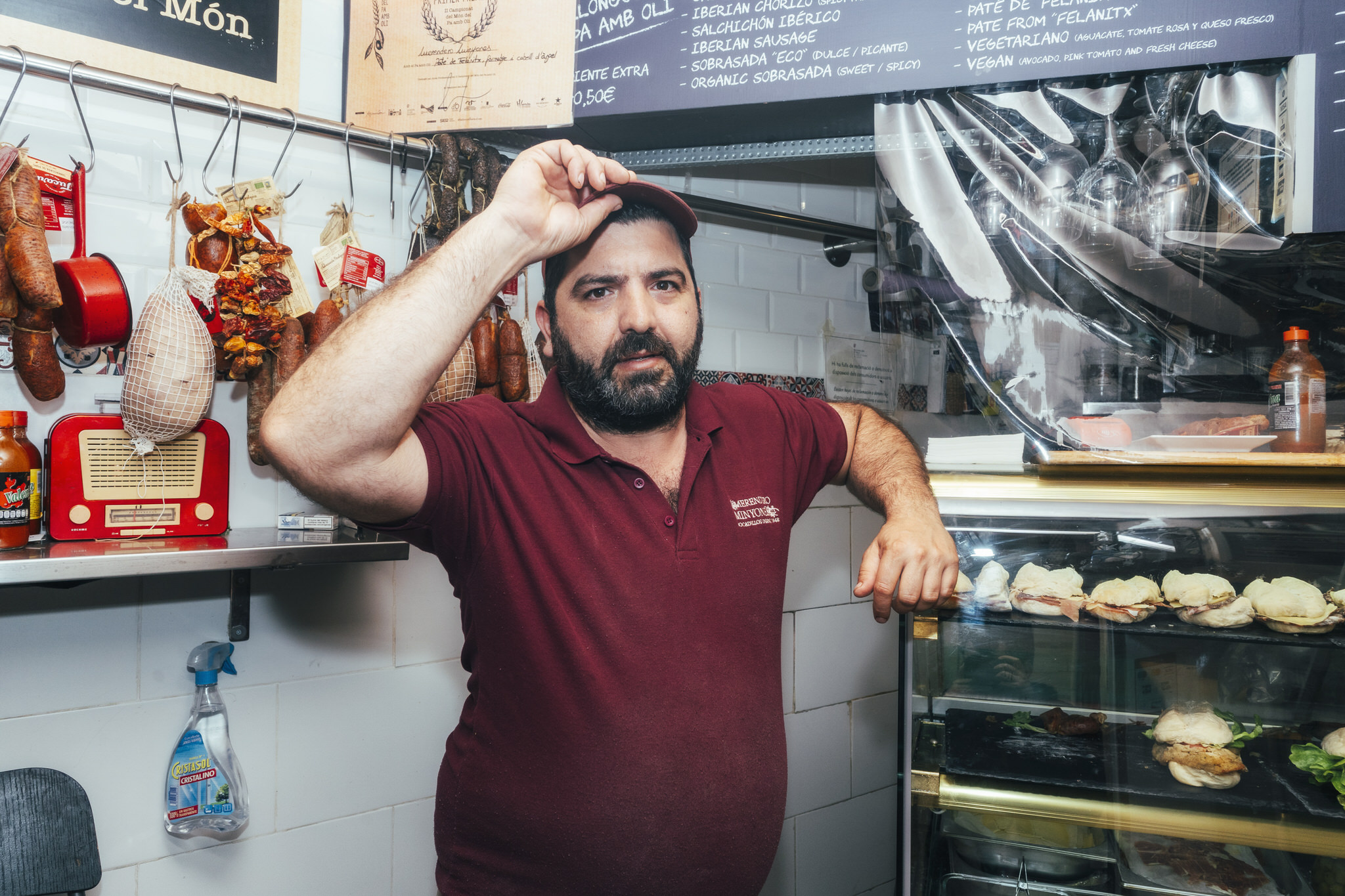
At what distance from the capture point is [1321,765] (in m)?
1.68

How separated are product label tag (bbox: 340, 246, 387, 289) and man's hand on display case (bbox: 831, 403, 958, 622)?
126cm

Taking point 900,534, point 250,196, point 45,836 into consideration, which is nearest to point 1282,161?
point 900,534

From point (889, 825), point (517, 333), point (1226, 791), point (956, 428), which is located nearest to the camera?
point (1226, 791)

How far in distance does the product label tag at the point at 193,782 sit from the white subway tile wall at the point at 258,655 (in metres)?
0.06

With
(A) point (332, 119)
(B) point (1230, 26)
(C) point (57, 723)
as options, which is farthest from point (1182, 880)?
(A) point (332, 119)

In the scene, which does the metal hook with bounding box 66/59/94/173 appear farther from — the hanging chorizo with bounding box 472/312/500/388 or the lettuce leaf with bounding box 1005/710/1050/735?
the lettuce leaf with bounding box 1005/710/1050/735

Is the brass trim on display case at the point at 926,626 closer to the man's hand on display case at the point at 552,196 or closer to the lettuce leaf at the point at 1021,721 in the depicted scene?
the lettuce leaf at the point at 1021,721

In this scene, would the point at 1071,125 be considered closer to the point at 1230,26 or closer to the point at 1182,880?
the point at 1230,26

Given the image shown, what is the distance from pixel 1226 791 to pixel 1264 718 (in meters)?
0.21

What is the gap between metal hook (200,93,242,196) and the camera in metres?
1.95

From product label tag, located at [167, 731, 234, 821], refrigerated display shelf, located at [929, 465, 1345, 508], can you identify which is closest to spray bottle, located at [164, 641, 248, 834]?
product label tag, located at [167, 731, 234, 821]

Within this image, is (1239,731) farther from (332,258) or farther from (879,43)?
(332,258)

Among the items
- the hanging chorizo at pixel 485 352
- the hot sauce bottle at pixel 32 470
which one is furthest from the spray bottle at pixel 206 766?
the hanging chorizo at pixel 485 352

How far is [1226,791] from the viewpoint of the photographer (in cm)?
172
